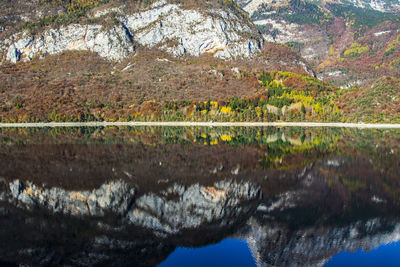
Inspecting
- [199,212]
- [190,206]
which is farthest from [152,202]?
[199,212]

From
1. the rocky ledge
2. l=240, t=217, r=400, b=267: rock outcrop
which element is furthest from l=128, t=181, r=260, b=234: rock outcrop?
l=240, t=217, r=400, b=267: rock outcrop

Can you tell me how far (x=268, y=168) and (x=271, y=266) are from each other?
1965 cm

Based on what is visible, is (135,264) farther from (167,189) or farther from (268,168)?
(268,168)

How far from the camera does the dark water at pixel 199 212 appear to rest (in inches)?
661

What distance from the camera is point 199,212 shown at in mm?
21781

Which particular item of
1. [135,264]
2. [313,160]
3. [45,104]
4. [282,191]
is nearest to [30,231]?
[135,264]

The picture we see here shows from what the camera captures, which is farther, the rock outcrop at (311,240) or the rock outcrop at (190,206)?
the rock outcrop at (190,206)

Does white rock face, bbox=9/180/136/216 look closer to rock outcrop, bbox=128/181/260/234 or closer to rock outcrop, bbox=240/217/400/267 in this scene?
rock outcrop, bbox=128/181/260/234

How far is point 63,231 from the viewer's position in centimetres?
1869

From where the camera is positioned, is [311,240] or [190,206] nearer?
[311,240]

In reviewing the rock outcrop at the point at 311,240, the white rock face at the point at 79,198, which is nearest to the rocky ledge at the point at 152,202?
the white rock face at the point at 79,198

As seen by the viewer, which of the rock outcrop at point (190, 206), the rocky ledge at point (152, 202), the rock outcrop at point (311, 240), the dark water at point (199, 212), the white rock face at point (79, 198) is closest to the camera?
the dark water at point (199, 212)

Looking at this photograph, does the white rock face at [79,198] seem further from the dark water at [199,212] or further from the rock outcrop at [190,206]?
the rock outcrop at [190,206]

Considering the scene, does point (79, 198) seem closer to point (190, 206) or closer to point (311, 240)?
point (190, 206)
